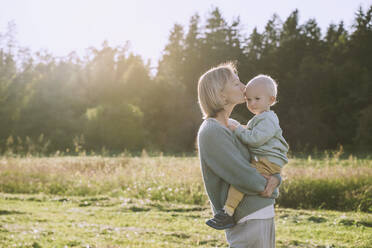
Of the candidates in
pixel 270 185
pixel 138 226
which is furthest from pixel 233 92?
pixel 138 226

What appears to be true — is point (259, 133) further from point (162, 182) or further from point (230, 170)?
point (162, 182)

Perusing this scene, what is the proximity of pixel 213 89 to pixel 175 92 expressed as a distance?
3088 centimetres

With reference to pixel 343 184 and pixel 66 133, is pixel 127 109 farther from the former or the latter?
pixel 343 184

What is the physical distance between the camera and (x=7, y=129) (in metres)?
29.0

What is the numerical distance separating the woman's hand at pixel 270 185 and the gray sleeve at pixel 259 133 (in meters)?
0.22

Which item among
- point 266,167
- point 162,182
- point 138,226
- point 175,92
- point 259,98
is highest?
point 175,92

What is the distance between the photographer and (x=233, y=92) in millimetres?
2367

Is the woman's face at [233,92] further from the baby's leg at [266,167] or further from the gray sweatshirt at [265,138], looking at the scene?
the baby's leg at [266,167]

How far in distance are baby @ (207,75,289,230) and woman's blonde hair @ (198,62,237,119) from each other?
0.53 ft

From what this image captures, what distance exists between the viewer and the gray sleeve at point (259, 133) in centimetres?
225

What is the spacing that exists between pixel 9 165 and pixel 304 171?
29.7 feet

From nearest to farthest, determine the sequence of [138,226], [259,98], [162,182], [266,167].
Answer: [266,167] < [259,98] < [138,226] < [162,182]

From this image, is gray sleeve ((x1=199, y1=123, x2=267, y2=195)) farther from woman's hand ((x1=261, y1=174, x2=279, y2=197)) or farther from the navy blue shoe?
the navy blue shoe

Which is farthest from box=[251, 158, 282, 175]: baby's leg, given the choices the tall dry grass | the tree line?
the tree line
